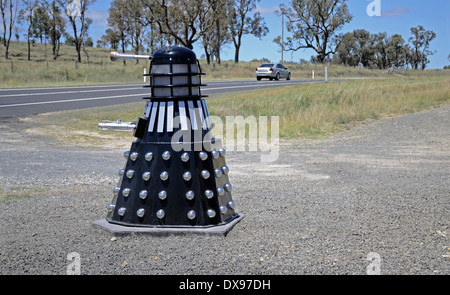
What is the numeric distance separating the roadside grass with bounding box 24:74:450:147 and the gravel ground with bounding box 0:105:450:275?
Result: 116 inches

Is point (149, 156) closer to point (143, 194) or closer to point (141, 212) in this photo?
point (143, 194)

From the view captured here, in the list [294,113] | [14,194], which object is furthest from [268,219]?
[294,113]

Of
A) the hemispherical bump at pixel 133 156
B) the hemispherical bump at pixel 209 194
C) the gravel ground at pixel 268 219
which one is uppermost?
the hemispherical bump at pixel 133 156

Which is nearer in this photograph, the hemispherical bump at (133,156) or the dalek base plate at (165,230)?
the dalek base plate at (165,230)

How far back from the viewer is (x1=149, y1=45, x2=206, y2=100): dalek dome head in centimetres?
408

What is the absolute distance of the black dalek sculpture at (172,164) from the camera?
4.07 meters

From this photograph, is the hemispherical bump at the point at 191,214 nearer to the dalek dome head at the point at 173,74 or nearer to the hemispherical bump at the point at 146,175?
the hemispherical bump at the point at 146,175

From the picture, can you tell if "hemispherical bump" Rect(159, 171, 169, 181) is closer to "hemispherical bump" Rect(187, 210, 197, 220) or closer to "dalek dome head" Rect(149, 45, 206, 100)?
"hemispherical bump" Rect(187, 210, 197, 220)

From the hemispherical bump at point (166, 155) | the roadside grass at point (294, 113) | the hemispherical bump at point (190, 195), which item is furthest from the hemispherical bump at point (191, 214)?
the roadside grass at point (294, 113)

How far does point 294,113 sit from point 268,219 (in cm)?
1024

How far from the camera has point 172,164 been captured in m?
4.08

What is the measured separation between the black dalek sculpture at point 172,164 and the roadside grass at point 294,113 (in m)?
6.28

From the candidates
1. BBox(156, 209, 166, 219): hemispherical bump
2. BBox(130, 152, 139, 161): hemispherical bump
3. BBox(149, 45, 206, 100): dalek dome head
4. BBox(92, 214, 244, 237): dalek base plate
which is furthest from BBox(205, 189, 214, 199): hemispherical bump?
BBox(149, 45, 206, 100): dalek dome head

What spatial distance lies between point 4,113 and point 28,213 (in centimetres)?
1115
